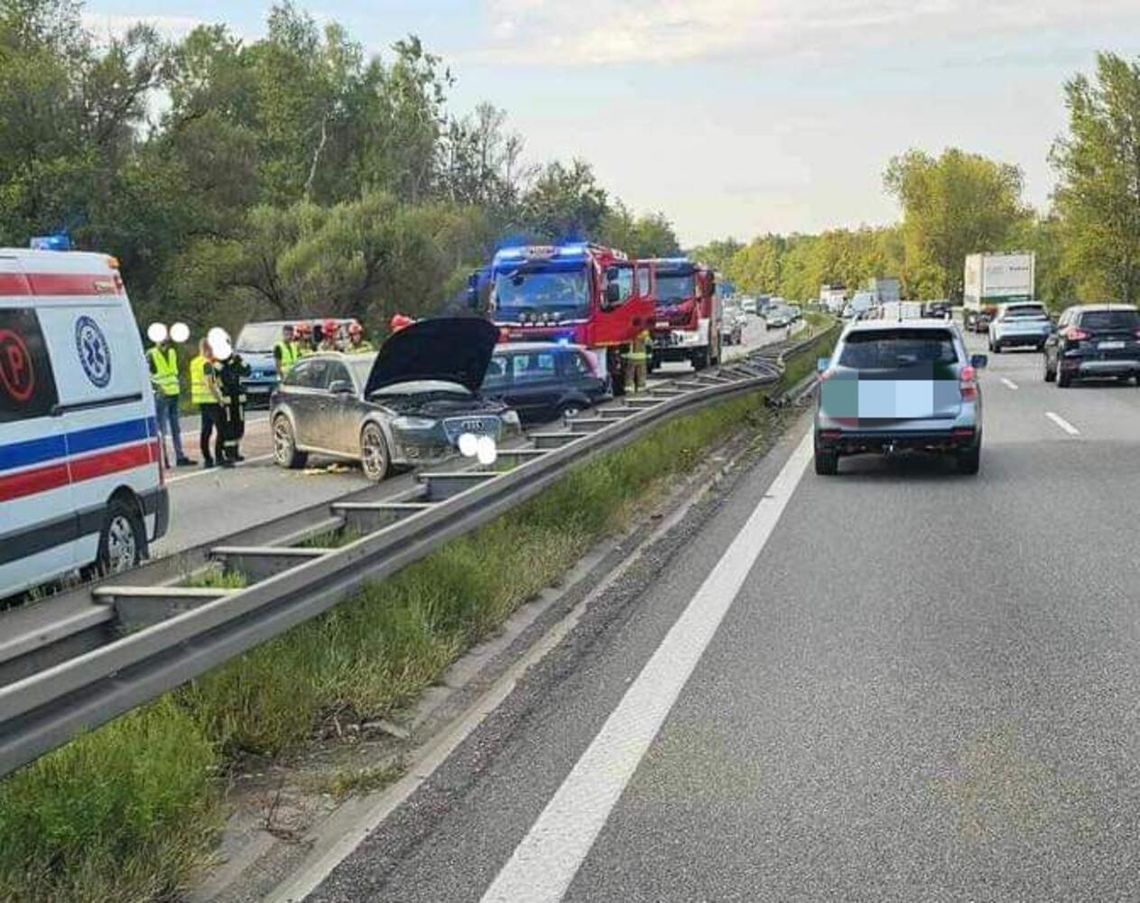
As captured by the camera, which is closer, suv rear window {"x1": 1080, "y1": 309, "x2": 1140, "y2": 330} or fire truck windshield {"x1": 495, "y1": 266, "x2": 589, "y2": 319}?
fire truck windshield {"x1": 495, "y1": 266, "x2": 589, "y2": 319}

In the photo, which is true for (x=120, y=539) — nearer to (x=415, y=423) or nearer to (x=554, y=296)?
(x=415, y=423)

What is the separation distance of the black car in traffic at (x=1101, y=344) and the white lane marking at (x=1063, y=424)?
235 inches

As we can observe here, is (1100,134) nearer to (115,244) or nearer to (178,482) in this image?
(115,244)

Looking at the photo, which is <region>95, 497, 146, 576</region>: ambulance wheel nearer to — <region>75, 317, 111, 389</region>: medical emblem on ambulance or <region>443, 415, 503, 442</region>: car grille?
<region>75, 317, 111, 389</region>: medical emblem on ambulance

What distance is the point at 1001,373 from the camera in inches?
1378

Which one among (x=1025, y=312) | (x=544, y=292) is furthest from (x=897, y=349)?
(x=1025, y=312)

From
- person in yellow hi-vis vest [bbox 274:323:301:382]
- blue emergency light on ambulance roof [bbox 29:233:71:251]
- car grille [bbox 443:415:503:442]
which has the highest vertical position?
blue emergency light on ambulance roof [bbox 29:233:71:251]

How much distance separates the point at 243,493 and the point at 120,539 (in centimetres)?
636

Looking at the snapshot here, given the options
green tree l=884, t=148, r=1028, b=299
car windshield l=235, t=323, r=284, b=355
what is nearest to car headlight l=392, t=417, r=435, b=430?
car windshield l=235, t=323, r=284, b=355

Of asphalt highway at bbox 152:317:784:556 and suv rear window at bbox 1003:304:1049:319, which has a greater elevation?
asphalt highway at bbox 152:317:784:556

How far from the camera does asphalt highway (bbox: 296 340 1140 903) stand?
4336mm

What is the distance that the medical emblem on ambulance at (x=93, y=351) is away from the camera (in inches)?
341

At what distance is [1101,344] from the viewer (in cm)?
2809

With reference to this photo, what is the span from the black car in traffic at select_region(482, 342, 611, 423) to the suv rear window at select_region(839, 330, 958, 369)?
5721 millimetres
